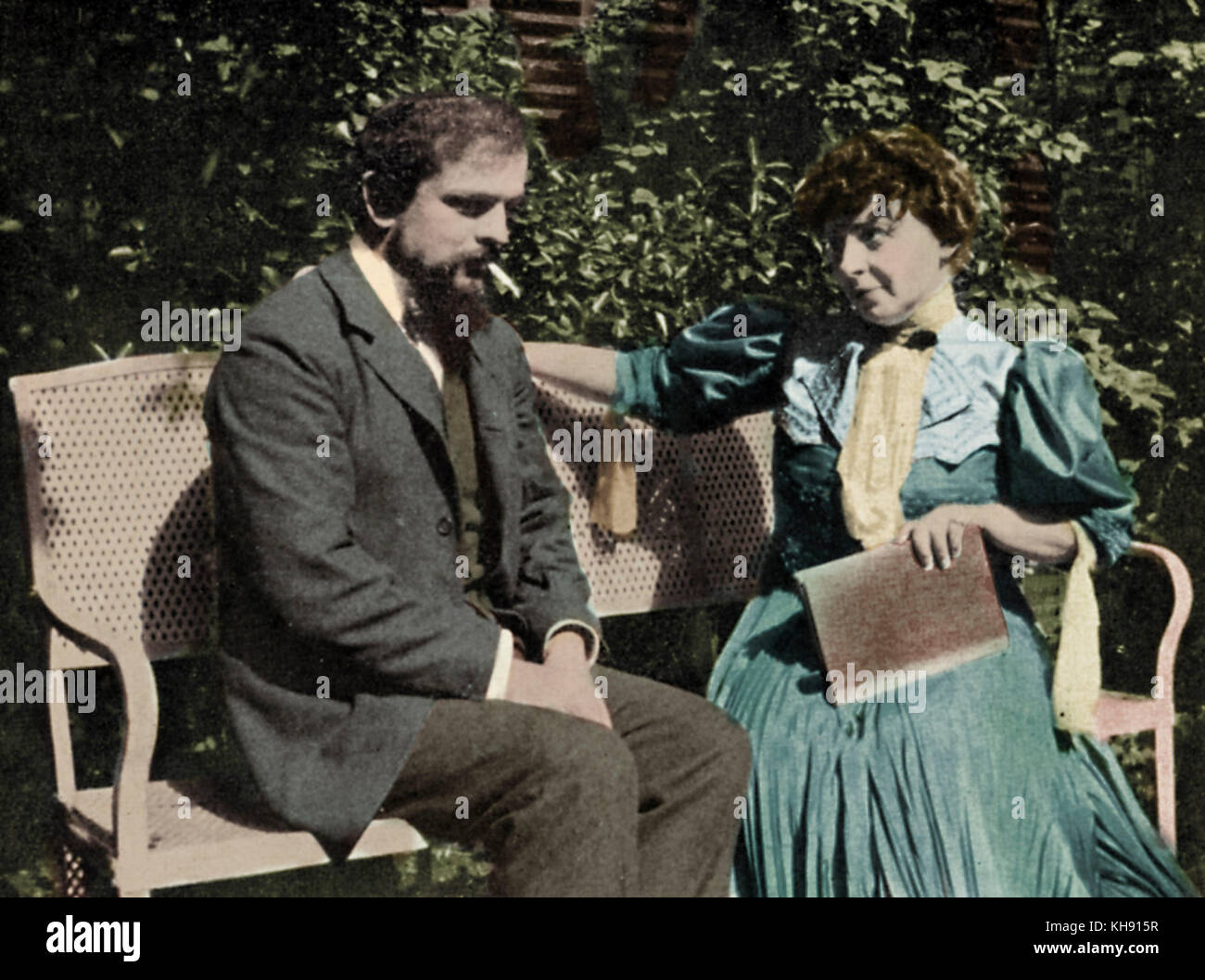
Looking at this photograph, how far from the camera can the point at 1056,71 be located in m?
5.21

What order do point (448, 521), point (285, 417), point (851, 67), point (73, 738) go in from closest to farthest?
point (285, 417)
point (448, 521)
point (73, 738)
point (851, 67)

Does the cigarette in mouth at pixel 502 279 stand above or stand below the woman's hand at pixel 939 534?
above

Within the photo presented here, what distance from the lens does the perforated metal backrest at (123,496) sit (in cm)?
411

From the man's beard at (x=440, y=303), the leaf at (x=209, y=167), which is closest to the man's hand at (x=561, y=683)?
the man's beard at (x=440, y=303)

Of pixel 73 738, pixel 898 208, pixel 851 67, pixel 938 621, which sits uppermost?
pixel 851 67

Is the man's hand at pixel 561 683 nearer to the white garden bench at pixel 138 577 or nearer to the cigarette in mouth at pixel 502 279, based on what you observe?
the white garden bench at pixel 138 577

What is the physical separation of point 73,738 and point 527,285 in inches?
70.5

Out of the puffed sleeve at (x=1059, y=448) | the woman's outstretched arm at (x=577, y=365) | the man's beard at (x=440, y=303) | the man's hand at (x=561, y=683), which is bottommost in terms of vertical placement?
the man's hand at (x=561, y=683)

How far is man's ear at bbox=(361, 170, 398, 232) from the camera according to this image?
13.1 ft

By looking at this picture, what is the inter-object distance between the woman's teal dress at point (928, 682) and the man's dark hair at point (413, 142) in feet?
2.88

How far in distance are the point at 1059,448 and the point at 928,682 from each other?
2.32 feet

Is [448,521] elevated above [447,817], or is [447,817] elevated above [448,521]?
[448,521]

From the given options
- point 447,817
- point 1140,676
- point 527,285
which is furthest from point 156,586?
point 1140,676

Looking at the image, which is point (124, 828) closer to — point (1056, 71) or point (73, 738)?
point (73, 738)
